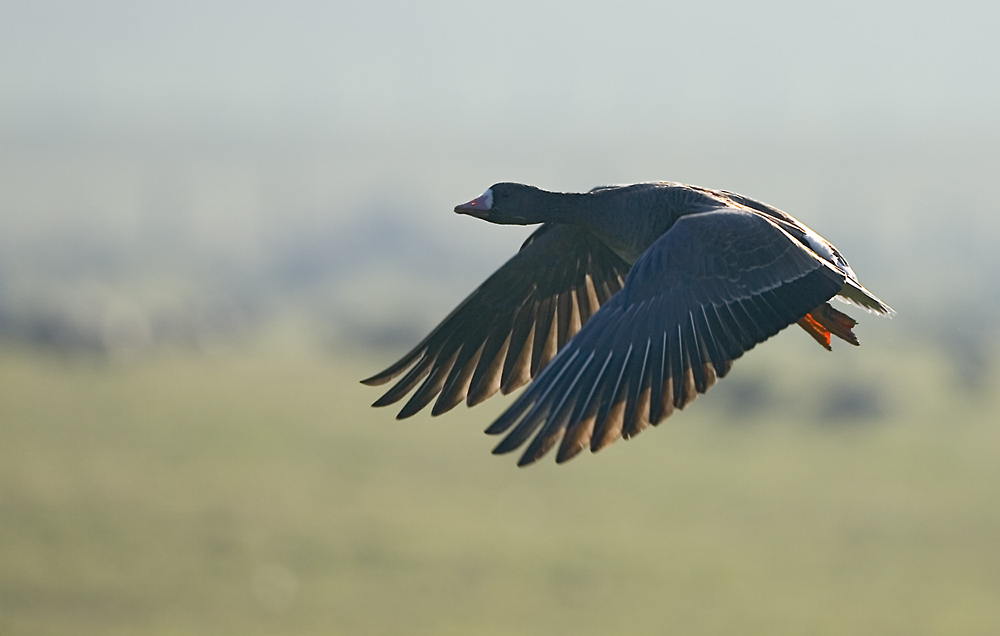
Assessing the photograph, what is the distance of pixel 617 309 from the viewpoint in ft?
40.5

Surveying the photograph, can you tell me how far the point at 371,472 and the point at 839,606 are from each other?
197ft

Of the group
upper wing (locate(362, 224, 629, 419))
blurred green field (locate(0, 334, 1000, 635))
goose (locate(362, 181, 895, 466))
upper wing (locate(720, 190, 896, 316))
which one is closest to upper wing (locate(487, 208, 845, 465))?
goose (locate(362, 181, 895, 466))

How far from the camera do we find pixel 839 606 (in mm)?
136375

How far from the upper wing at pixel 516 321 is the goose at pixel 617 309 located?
13 mm

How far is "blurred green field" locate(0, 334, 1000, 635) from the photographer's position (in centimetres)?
13675

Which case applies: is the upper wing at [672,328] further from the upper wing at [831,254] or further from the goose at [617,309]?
the upper wing at [831,254]

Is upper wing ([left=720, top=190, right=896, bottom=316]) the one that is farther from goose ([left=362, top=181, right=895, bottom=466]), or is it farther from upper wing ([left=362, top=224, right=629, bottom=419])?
upper wing ([left=362, top=224, right=629, bottom=419])

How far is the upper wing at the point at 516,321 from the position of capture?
49.3ft

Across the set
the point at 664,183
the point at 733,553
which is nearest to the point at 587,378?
the point at 664,183

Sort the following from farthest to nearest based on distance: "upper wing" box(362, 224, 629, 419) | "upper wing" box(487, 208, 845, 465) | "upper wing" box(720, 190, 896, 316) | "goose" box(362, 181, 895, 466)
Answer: "upper wing" box(362, 224, 629, 419) < "upper wing" box(720, 190, 896, 316) < "goose" box(362, 181, 895, 466) < "upper wing" box(487, 208, 845, 465)

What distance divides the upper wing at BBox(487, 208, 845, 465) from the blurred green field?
4721 inches

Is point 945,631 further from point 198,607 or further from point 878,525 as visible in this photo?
point 198,607

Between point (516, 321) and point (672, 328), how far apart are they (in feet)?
12.2

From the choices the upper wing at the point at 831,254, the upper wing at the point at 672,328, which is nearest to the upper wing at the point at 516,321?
the upper wing at the point at 831,254
